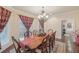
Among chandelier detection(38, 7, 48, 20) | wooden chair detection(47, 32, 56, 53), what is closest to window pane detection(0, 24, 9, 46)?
chandelier detection(38, 7, 48, 20)

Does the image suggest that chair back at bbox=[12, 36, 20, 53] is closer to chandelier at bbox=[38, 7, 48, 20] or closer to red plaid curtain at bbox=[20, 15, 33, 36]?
red plaid curtain at bbox=[20, 15, 33, 36]

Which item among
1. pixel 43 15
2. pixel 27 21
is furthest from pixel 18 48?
pixel 43 15

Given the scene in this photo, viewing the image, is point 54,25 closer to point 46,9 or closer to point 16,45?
point 46,9

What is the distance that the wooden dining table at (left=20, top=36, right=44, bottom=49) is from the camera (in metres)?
2.03

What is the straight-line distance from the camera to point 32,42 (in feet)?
6.65

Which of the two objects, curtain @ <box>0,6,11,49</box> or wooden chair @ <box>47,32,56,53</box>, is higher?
curtain @ <box>0,6,11,49</box>

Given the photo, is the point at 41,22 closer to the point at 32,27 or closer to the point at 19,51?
the point at 32,27

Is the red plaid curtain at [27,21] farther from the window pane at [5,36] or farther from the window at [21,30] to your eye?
the window pane at [5,36]

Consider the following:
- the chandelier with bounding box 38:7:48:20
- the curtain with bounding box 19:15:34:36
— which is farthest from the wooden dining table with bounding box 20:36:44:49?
the chandelier with bounding box 38:7:48:20

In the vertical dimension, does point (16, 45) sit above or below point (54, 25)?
below

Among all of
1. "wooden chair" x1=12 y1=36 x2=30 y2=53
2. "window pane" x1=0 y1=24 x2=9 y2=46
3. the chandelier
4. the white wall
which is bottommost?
"wooden chair" x1=12 y1=36 x2=30 y2=53

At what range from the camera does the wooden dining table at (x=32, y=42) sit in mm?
2027

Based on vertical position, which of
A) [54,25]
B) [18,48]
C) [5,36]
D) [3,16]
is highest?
[3,16]
